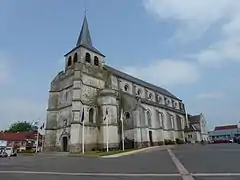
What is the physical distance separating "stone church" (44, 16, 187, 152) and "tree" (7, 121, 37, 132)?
53.2m

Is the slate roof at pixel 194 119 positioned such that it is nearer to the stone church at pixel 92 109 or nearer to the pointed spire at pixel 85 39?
the stone church at pixel 92 109

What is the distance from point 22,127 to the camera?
298ft

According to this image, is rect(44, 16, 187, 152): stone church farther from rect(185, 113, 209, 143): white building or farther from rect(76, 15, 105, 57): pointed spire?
rect(185, 113, 209, 143): white building

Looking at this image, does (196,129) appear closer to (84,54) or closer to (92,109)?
(92,109)

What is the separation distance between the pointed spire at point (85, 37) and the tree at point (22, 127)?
54.2m

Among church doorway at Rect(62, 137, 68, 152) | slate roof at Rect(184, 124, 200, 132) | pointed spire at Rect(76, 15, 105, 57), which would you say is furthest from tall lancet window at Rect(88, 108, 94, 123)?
slate roof at Rect(184, 124, 200, 132)

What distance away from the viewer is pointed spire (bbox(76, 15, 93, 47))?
45.7m

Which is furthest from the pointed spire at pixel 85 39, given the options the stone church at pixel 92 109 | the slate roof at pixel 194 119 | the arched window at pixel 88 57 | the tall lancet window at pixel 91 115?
the slate roof at pixel 194 119

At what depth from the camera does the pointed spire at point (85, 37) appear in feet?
150

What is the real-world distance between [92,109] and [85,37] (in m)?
16.0

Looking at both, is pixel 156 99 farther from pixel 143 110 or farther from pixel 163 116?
pixel 143 110

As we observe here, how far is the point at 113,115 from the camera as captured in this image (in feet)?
130

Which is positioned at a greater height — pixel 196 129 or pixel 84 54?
pixel 84 54

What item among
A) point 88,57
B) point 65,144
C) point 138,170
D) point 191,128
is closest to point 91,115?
point 65,144
